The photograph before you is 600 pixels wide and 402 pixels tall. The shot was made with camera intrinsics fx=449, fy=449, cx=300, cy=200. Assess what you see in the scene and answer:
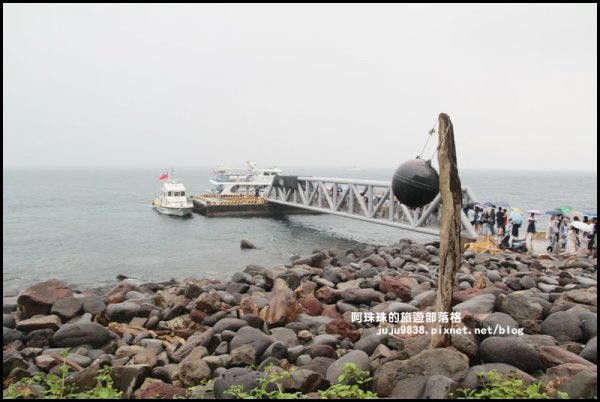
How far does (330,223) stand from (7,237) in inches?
886

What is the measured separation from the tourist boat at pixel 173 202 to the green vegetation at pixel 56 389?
108 feet

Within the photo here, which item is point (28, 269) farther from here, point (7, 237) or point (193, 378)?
point (193, 378)

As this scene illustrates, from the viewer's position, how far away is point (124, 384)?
567cm

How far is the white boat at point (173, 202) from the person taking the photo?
3803 centimetres

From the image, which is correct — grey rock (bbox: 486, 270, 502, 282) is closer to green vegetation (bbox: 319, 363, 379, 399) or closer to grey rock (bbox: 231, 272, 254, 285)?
grey rock (bbox: 231, 272, 254, 285)

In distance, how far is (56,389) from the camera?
5.21 meters

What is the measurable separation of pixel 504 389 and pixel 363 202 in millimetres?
21299

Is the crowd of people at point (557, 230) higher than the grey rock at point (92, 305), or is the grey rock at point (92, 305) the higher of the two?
the crowd of people at point (557, 230)

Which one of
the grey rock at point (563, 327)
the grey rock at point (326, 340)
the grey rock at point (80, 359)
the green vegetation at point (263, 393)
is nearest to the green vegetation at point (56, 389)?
the grey rock at point (80, 359)

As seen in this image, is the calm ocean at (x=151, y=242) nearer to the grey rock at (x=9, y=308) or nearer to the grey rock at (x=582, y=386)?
the grey rock at (x=9, y=308)

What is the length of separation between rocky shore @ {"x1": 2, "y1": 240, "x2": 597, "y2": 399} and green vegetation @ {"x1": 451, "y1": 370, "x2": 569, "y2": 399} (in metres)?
0.10

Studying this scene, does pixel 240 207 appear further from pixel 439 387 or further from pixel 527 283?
pixel 439 387

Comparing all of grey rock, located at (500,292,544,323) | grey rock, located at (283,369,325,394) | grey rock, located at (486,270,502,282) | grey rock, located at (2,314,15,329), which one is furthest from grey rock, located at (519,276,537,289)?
grey rock, located at (2,314,15,329)

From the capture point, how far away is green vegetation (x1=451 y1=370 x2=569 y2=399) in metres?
4.37
